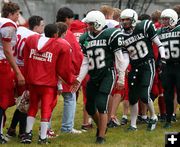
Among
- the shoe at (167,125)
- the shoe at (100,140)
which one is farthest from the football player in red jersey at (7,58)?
the shoe at (167,125)

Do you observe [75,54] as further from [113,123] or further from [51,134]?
[113,123]

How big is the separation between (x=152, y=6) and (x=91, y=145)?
2162 cm

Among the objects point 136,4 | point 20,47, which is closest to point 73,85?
point 20,47

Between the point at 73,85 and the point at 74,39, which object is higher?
the point at 74,39

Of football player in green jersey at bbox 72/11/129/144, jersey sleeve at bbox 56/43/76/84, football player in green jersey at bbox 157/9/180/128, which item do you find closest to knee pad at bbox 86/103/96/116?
football player in green jersey at bbox 72/11/129/144

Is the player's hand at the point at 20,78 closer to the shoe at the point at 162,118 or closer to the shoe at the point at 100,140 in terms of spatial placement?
the shoe at the point at 100,140

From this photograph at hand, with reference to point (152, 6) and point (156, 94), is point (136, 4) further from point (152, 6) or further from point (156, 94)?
point (156, 94)

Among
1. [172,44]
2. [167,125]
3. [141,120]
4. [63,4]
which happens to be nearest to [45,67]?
[172,44]

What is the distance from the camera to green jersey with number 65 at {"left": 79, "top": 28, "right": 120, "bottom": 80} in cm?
848

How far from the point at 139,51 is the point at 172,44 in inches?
25.2

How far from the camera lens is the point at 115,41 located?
845 centimetres

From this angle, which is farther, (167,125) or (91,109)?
(167,125)

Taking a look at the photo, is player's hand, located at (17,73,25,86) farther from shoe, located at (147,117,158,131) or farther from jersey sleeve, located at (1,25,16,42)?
shoe, located at (147,117,158,131)

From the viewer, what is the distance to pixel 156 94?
10.9 metres
